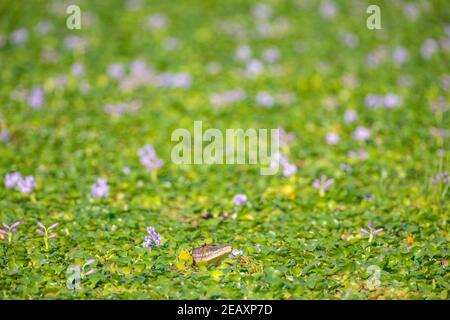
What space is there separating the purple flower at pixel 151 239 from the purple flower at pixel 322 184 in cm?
181

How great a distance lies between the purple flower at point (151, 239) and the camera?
4.85m

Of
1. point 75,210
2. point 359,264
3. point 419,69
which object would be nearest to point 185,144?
point 75,210

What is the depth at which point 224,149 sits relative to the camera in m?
6.71

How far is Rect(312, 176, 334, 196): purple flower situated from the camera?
19.0 ft

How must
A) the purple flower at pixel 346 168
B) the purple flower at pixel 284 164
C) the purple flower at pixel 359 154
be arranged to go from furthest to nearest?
the purple flower at pixel 359 154 < the purple flower at pixel 346 168 < the purple flower at pixel 284 164

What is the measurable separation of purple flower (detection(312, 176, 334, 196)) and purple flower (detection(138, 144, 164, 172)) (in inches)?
64.5

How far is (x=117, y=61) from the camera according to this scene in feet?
27.4

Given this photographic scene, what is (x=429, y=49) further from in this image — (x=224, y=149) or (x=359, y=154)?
(x=224, y=149)

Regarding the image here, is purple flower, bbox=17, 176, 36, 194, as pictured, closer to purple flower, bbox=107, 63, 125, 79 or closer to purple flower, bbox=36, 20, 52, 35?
purple flower, bbox=107, 63, 125, 79

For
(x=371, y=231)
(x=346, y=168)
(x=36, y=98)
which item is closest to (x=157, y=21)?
(x=36, y=98)

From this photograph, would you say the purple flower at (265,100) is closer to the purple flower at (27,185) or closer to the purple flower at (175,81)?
the purple flower at (175,81)

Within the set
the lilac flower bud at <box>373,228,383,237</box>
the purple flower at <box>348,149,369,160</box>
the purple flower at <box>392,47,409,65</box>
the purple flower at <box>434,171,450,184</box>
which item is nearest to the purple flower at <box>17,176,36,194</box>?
the lilac flower bud at <box>373,228,383,237</box>

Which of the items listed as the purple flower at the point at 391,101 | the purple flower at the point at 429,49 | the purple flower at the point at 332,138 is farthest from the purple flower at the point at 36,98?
the purple flower at the point at 429,49
